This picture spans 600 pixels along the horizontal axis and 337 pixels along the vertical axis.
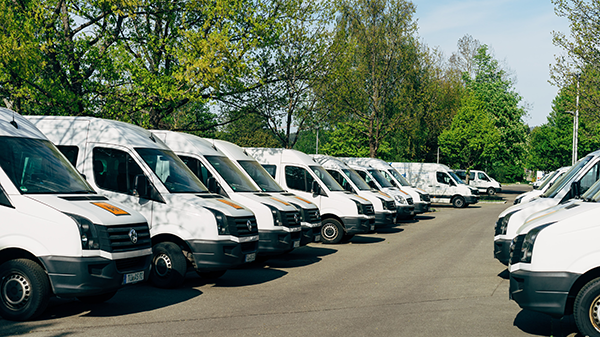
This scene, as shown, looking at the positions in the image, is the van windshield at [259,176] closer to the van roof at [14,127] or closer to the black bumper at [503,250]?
the black bumper at [503,250]

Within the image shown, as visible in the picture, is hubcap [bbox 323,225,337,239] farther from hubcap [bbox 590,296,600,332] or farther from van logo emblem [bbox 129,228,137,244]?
hubcap [bbox 590,296,600,332]

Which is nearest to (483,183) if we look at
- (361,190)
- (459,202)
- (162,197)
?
(459,202)

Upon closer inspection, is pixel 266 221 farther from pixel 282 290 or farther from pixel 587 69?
pixel 587 69

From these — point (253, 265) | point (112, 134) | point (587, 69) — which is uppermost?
point (587, 69)

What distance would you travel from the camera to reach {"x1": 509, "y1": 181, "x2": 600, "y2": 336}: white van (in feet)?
19.5

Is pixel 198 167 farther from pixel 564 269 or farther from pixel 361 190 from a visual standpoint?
pixel 361 190

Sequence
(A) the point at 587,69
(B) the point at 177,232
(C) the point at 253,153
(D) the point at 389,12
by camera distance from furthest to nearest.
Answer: (D) the point at 389,12 → (A) the point at 587,69 → (C) the point at 253,153 → (B) the point at 177,232

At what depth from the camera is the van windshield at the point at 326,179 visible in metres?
16.2

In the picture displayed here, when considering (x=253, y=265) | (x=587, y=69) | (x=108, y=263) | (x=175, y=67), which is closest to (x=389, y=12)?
(x=587, y=69)

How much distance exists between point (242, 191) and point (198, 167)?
1044 millimetres

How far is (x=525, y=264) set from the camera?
6285mm

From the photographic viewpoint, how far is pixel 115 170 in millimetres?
9602

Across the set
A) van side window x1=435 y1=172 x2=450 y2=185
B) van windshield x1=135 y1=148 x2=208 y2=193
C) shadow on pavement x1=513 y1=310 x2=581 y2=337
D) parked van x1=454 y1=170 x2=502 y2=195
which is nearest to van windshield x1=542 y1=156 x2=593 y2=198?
shadow on pavement x1=513 y1=310 x2=581 y2=337

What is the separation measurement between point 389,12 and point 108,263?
30.3 m
